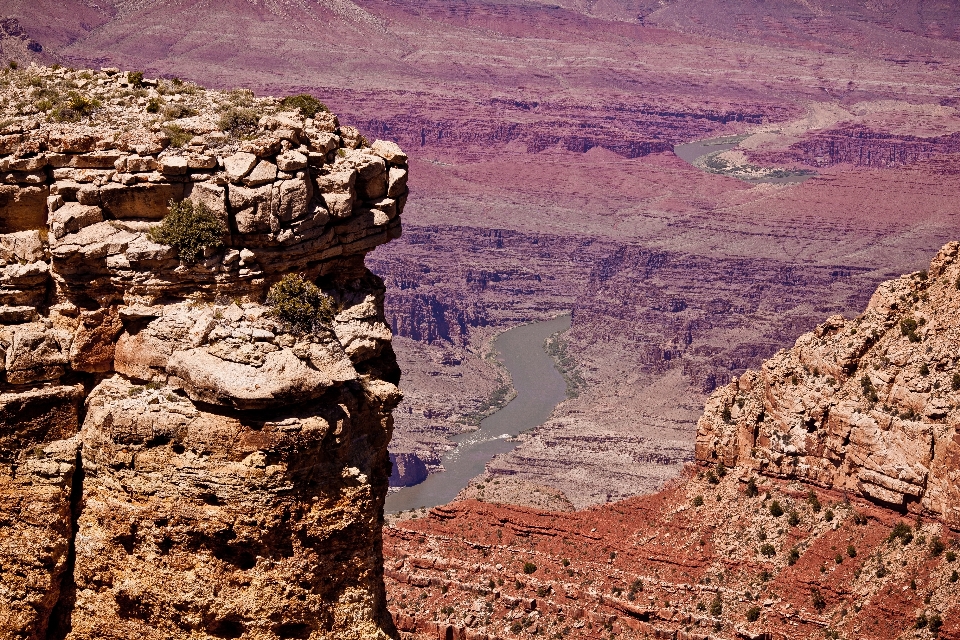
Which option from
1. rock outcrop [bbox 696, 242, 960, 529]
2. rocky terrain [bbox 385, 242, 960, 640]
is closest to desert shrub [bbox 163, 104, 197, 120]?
rocky terrain [bbox 385, 242, 960, 640]

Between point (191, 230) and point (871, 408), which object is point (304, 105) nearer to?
point (191, 230)

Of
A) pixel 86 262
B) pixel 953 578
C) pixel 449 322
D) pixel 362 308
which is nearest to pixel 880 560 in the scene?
pixel 953 578

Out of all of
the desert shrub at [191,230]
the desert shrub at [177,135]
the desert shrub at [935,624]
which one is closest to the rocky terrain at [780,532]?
the desert shrub at [935,624]

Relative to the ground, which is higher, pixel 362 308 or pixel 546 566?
pixel 362 308

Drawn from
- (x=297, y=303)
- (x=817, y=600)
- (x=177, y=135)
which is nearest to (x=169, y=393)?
(x=297, y=303)

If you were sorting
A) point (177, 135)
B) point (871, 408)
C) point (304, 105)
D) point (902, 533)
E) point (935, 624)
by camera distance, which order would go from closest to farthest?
point (177, 135) < point (304, 105) < point (935, 624) < point (902, 533) < point (871, 408)

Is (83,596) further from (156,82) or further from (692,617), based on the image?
(692,617)
